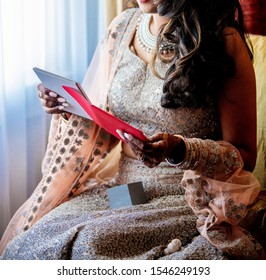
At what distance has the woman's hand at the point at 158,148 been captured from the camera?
1.05 meters

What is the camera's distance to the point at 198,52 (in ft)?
3.99

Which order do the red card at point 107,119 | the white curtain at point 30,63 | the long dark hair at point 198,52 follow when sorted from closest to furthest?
the red card at point 107,119, the long dark hair at point 198,52, the white curtain at point 30,63

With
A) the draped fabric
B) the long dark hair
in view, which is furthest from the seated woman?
the draped fabric

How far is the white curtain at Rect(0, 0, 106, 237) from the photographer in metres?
1.37

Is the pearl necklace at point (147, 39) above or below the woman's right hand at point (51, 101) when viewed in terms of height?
above

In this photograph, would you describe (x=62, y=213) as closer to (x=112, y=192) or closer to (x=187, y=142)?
(x=112, y=192)

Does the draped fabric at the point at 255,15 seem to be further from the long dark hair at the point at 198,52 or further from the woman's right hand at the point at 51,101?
the woman's right hand at the point at 51,101

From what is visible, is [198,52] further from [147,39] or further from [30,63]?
[30,63]

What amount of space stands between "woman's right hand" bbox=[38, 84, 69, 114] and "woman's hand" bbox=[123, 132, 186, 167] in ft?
0.76

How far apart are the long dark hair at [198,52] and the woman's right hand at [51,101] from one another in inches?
7.6

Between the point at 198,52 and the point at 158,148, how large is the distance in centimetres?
24

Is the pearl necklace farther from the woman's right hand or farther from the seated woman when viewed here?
the woman's right hand

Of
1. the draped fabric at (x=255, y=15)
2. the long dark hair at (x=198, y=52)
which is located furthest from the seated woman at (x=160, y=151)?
the draped fabric at (x=255, y=15)

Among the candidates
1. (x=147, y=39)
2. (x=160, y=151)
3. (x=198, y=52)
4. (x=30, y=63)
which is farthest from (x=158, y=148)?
(x=30, y=63)
